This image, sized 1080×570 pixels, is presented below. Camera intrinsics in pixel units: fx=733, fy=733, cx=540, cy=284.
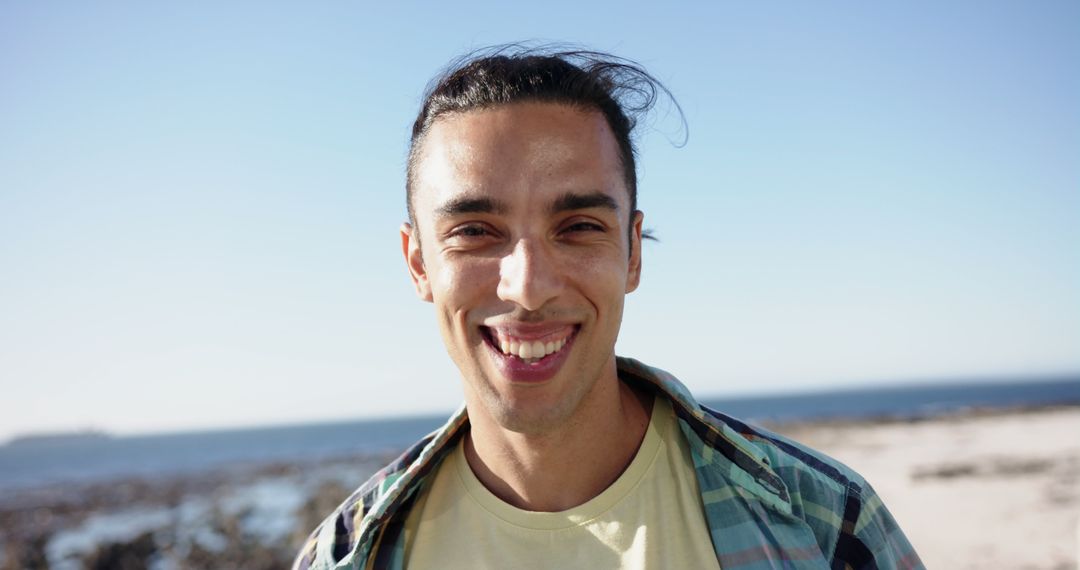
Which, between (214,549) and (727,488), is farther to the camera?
(214,549)

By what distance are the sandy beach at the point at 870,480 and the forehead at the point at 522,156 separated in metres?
9.58

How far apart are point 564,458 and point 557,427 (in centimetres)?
12

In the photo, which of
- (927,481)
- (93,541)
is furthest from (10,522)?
(927,481)

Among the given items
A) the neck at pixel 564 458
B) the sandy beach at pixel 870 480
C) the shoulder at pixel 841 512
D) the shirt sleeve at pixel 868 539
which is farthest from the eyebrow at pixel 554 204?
the sandy beach at pixel 870 480

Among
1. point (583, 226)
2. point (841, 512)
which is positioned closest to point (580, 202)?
point (583, 226)

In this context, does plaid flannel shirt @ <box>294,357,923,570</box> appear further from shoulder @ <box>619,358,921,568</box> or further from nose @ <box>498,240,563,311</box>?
nose @ <box>498,240,563,311</box>

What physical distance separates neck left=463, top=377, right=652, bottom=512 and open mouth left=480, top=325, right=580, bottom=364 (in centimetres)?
26

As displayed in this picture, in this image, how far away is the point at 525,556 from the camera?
2.36 meters

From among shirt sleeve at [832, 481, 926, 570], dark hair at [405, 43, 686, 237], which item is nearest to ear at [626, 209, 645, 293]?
dark hair at [405, 43, 686, 237]

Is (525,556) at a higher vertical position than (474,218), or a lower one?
lower

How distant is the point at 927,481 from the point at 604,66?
1634 cm

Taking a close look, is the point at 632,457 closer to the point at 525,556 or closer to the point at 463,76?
the point at 525,556

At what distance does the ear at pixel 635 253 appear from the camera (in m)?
2.81

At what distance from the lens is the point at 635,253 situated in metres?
2.87
